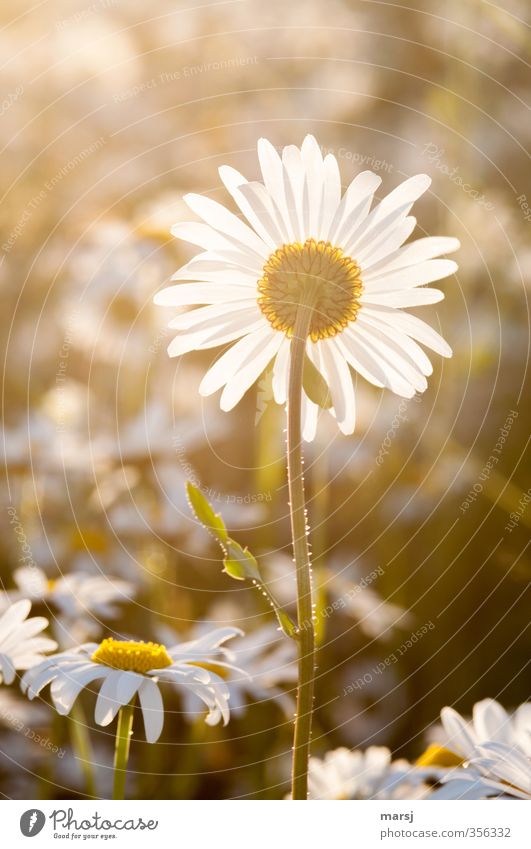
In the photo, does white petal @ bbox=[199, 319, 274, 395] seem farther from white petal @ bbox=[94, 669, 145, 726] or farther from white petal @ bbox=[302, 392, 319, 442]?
white petal @ bbox=[94, 669, 145, 726]

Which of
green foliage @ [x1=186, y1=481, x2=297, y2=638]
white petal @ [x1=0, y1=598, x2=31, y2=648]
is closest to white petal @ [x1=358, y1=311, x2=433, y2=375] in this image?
green foliage @ [x1=186, y1=481, x2=297, y2=638]

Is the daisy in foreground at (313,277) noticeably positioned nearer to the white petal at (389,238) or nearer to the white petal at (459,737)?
the white petal at (389,238)

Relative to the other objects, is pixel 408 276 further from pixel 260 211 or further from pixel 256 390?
pixel 256 390

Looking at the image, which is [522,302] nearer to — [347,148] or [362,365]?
[347,148]

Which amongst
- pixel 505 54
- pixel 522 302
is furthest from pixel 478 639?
pixel 505 54

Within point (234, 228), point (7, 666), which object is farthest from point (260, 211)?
point (7, 666)

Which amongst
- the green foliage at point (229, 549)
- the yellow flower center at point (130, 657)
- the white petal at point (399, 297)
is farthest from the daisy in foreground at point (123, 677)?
the white petal at point (399, 297)

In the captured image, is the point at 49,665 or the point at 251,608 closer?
the point at 49,665
